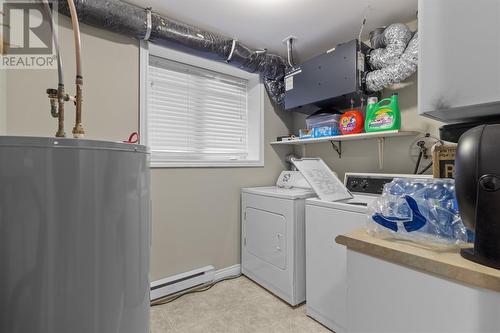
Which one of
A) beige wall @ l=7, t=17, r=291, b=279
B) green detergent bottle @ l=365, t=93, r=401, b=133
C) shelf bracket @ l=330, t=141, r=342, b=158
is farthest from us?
shelf bracket @ l=330, t=141, r=342, b=158

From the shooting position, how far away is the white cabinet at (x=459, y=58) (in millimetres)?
563

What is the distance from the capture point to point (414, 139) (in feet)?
6.38

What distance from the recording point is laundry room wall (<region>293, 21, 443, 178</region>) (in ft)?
6.32

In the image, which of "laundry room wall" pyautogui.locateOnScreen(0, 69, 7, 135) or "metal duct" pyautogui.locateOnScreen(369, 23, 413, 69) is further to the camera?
"metal duct" pyautogui.locateOnScreen(369, 23, 413, 69)

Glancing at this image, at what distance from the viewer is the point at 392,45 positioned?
1789 millimetres

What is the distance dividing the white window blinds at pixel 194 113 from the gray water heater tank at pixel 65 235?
A: 135cm

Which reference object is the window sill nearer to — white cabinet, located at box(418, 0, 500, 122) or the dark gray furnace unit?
the dark gray furnace unit

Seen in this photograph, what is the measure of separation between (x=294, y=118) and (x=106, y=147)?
99.4 inches

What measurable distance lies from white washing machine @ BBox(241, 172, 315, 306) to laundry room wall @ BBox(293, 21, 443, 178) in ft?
1.77

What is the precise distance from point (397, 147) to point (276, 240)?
1.32 m

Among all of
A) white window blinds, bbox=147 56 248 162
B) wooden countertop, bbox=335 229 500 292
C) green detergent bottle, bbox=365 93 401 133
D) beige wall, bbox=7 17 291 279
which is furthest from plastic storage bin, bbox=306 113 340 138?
wooden countertop, bbox=335 229 500 292

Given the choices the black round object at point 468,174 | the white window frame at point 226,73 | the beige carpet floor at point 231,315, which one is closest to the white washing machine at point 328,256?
the beige carpet floor at point 231,315

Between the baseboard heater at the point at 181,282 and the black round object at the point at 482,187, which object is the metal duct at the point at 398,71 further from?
the baseboard heater at the point at 181,282

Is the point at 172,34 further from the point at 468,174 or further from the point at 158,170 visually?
the point at 468,174
